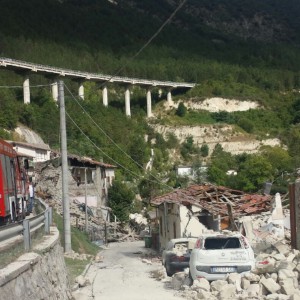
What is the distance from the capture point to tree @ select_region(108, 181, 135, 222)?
6531cm

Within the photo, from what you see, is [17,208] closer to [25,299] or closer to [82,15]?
[25,299]

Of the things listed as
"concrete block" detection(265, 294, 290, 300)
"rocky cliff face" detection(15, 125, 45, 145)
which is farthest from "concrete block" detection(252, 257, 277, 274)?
"rocky cliff face" detection(15, 125, 45, 145)

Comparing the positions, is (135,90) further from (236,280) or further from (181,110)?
(236,280)

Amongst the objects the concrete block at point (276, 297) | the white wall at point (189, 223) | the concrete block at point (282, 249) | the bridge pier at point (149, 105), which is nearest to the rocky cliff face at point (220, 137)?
the bridge pier at point (149, 105)

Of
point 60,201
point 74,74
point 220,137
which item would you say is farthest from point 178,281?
point 220,137

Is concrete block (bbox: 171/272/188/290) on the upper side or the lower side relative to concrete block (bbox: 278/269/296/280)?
lower

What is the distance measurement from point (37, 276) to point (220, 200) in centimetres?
2436

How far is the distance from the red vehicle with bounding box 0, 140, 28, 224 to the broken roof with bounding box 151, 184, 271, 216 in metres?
9.96

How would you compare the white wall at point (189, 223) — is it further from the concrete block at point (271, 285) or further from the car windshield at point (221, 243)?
the concrete block at point (271, 285)

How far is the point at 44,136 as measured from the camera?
273 ft

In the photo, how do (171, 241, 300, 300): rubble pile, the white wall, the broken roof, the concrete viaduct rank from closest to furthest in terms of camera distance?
(171, 241, 300, 300): rubble pile, the broken roof, the white wall, the concrete viaduct

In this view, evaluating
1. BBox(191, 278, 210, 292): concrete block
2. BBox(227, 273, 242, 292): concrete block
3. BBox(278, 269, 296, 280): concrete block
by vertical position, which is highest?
BBox(278, 269, 296, 280): concrete block

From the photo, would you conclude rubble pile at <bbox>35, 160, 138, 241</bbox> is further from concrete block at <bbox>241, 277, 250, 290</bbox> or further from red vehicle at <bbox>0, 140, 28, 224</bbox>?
concrete block at <bbox>241, 277, 250, 290</bbox>

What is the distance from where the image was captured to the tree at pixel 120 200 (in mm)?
65312
